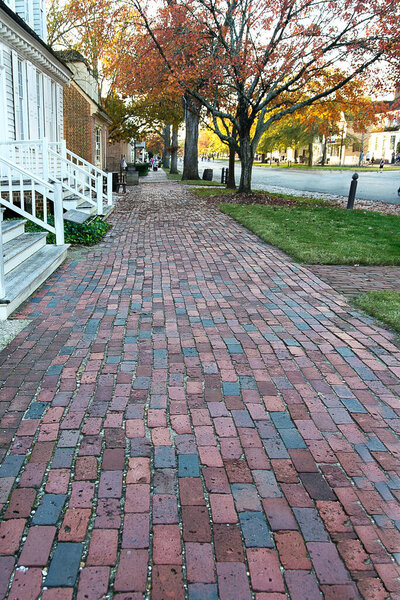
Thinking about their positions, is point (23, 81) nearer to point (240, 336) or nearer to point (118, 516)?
point (240, 336)

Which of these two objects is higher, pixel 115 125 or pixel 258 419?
pixel 115 125

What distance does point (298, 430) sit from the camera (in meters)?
3.20

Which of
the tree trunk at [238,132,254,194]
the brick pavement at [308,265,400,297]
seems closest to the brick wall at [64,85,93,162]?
the tree trunk at [238,132,254,194]

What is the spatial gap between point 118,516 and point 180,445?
67 centimetres

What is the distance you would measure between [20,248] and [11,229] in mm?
649

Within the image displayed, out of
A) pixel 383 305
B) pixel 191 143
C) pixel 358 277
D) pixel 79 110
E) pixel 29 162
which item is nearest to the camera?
pixel 383 305

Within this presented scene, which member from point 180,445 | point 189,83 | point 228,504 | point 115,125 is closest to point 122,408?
point 180,445

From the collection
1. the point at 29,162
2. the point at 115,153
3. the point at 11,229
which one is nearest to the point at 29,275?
the point at 11,229

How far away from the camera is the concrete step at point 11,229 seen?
24.0 feet

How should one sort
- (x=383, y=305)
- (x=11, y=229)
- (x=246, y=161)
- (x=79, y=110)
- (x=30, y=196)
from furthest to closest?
(x=79, y=110) < (x=246, y=161) < (x=30, y=196) < (x=11, y=229) < (x=383, y=305)

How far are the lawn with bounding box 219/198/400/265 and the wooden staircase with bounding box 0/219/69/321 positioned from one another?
12.9ft

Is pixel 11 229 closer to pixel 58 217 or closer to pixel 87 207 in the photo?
pixel 58 217

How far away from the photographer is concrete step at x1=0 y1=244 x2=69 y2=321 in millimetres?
5301

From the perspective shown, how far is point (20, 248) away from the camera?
6996 millimetres
